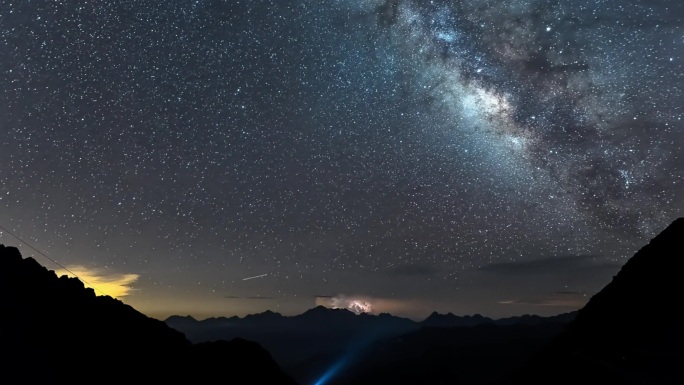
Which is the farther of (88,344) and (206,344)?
(206,344)

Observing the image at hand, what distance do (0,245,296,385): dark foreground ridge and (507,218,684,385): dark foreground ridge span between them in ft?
97.9

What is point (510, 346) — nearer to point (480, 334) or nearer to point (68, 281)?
point (480, 334)

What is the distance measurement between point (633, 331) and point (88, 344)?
47.1 metres

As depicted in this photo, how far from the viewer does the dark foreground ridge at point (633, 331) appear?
30797 millimetres

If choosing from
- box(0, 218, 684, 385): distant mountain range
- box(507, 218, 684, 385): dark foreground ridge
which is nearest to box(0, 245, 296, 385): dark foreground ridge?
box(0, 218, 684, 385): distant mountain range

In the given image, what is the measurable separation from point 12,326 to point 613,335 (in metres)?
51.4

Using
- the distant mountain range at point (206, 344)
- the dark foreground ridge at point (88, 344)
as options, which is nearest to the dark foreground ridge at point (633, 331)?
the distant mountain range at point (206, 344)

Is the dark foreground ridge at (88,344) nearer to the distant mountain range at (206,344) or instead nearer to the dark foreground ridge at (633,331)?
the distant mountain range at (206,344)

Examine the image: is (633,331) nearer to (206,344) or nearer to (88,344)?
(206,344)

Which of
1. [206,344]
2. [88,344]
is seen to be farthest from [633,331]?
[88,344]

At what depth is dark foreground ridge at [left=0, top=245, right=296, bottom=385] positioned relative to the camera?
38.0m

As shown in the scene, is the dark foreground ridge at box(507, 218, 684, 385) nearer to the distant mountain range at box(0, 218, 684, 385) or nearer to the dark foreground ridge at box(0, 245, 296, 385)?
the distant mountain range at box(0, 218, 684, 385)

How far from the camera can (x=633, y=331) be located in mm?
44188

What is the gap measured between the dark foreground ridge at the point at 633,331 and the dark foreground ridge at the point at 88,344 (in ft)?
97.9
